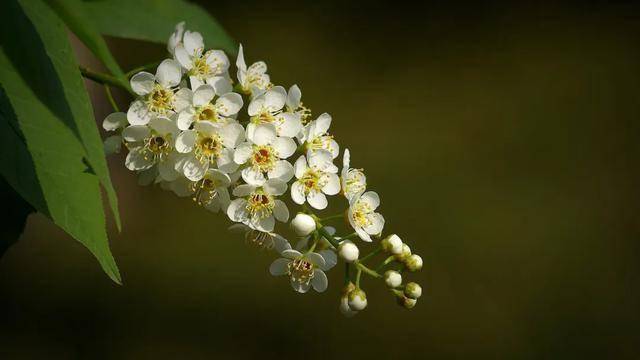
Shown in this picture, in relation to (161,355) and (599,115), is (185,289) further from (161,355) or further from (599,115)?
(599,115)

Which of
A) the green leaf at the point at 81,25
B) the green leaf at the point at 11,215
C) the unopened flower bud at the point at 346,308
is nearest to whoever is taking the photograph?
the green leaf at the point at 81,25

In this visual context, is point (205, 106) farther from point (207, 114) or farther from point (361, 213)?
point (361, 213)

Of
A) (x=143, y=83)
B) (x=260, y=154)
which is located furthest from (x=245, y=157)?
(x=143, y=83)

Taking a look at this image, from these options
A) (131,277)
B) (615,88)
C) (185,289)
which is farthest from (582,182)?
(131,277)

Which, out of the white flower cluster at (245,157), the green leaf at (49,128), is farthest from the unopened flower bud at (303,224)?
the green leaf at (49,128)

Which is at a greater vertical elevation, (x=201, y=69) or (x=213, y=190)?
(x=201, y=69)

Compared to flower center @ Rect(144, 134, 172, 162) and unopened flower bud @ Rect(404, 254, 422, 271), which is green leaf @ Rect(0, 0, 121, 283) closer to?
flower center @ Rect(144, 134, 172, 162)

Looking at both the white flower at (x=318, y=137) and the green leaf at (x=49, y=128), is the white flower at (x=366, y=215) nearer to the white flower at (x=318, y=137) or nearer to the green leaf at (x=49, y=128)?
the white flower at (x=318, y=137)
